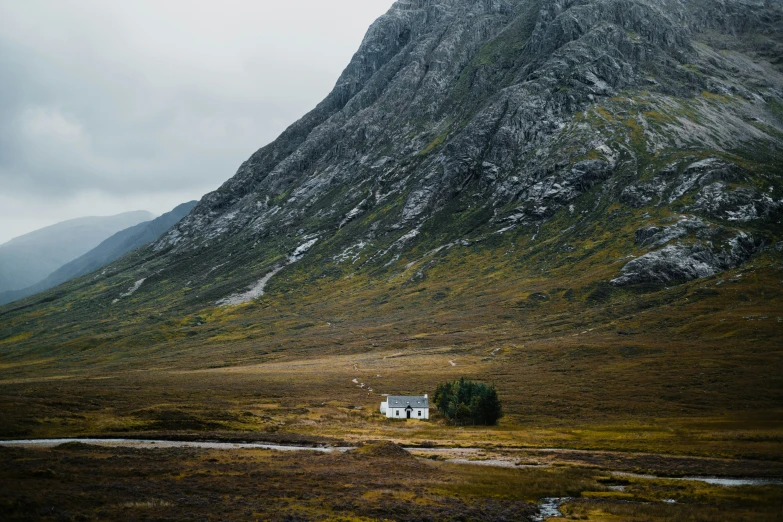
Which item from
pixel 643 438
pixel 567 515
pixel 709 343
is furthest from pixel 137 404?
pixel 709 343

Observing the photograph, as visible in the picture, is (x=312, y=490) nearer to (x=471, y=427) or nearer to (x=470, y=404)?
(x=471, y=427)

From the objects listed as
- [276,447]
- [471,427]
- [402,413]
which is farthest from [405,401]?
[276,447]

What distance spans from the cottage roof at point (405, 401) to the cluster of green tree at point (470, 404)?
3.96 meters

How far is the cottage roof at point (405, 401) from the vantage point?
99.2m

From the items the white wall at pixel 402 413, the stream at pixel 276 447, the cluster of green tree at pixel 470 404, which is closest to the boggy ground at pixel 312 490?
the stream at pixel 276 447

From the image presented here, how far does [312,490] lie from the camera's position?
142 ft

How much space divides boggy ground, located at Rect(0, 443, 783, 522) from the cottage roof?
41.8 m

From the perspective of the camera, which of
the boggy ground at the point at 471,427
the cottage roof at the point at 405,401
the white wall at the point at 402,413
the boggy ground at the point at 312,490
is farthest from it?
the cottage roof at the point at 405,401

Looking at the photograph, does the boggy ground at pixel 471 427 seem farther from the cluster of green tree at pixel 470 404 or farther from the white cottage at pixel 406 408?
the white cottage at pixel 406 408

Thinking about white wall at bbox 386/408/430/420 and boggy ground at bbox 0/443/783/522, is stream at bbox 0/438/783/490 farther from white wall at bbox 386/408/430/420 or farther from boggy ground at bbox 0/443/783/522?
white wall at bbox 386/408/430/420

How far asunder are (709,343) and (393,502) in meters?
135

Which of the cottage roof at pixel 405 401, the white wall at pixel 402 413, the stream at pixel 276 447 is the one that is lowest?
the white wall at pixel 402 413

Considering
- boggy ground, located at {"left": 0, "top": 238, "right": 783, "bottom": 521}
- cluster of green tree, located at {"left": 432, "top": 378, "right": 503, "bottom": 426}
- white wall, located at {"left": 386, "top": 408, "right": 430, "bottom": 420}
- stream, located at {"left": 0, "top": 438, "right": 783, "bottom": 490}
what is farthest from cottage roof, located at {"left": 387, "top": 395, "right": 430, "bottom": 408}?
stream, located at {"left": 0, "top": 438, "right": 783, "bottom": 490}

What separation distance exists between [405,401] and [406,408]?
4.46ft
